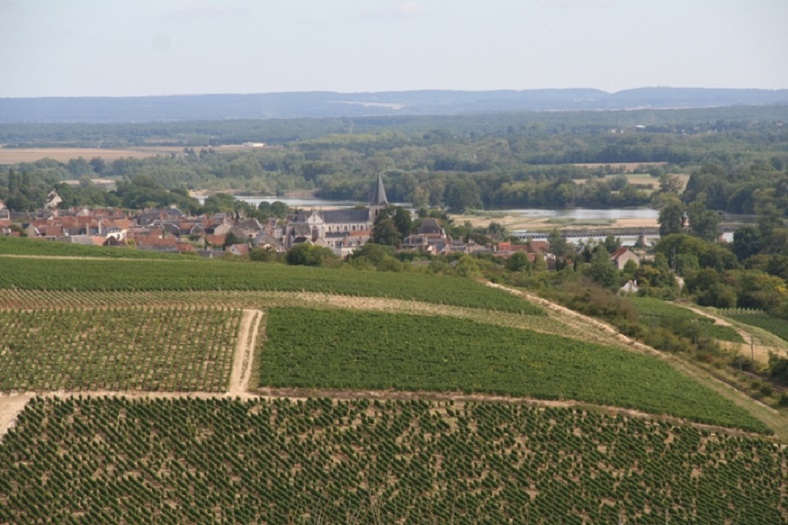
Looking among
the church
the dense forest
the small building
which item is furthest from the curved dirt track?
the dense forest

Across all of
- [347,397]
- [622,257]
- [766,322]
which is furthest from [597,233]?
[347,397]

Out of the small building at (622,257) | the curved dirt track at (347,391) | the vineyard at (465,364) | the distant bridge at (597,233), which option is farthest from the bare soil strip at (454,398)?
the distant bridge at (597,233)

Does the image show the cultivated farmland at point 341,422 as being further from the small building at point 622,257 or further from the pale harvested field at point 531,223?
the pale harvested field at point 531,223

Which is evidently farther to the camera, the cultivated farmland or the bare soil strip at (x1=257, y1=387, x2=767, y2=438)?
the bare soil strip at (x1=257, y1=387, x2=767, y2=438)

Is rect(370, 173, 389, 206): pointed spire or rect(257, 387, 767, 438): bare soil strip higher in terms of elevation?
rect(257, 387, 767, 438): bare soil strip

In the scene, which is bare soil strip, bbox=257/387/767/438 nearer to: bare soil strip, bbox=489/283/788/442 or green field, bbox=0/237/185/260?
bare soil strip, bbox=489/283/788/442

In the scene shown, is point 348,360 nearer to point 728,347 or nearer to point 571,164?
point 728,347

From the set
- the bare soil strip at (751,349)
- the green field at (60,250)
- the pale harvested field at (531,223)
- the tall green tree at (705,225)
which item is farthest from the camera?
the pale harvested field at (531,223)
